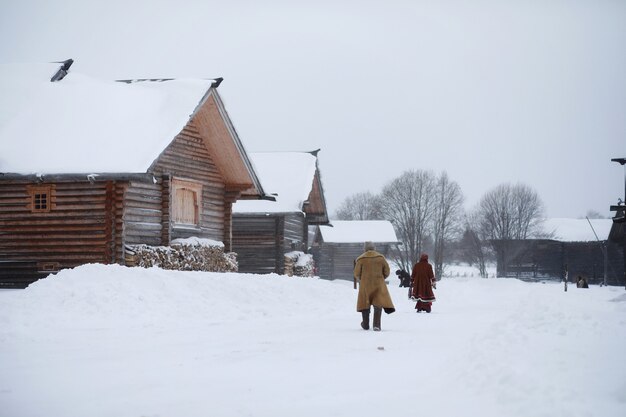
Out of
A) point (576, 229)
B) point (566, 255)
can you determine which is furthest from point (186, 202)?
point (576, 229)

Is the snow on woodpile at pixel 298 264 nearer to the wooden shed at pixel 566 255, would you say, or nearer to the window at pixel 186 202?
the window at pixel 186 202

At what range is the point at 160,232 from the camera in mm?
22078

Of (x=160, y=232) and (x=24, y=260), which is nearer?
(x=24, y=260)

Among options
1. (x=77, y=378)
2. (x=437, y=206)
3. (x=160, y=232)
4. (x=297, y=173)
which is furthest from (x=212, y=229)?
(x=437, y=206)

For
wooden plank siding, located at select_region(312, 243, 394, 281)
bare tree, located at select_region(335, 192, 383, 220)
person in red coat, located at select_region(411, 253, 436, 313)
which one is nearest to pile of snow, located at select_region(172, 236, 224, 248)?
person in red coat, located at select_region(411, 253, 436, 313)

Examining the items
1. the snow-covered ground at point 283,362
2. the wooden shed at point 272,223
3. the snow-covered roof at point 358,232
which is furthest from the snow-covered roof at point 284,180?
the snow-covered roof at point 358,232

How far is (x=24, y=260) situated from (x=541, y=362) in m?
17.2

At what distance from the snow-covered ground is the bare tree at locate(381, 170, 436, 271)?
61607mm

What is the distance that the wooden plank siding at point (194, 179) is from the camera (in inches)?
872

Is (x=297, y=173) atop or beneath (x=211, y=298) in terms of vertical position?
atop

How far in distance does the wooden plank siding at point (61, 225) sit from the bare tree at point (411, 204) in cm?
5678

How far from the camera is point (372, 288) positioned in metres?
14.3

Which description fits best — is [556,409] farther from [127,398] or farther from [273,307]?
[273,307]

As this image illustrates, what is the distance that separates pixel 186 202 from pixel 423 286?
8573 mm
